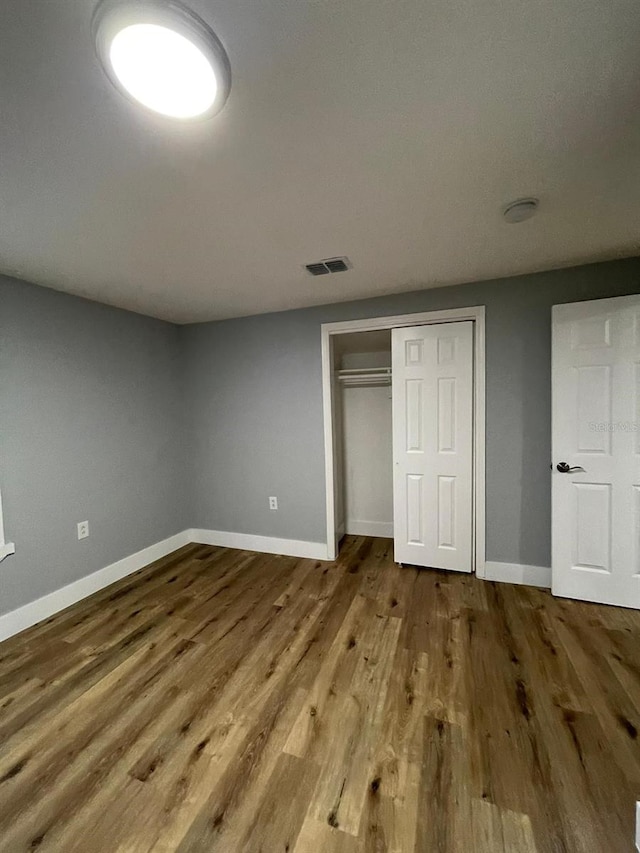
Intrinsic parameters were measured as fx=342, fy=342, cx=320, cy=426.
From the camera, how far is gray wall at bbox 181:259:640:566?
8.09ft

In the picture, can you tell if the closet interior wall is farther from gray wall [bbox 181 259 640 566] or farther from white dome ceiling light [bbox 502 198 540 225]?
white dome ceiling light [bbox 502 198 540 225]

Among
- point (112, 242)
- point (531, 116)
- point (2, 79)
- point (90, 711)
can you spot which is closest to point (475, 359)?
point (531, 116)

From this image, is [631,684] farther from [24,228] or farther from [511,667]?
[24,228]

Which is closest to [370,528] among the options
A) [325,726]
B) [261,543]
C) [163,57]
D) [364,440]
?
[364,440]

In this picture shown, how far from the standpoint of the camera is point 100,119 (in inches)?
40.4

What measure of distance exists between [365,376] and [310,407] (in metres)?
0.73

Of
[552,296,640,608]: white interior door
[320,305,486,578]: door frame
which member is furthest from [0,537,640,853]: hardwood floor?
[320,305,486,578]: door frame

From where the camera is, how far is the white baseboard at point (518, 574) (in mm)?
2498

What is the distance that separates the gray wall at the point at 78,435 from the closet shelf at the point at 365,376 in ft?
5.66

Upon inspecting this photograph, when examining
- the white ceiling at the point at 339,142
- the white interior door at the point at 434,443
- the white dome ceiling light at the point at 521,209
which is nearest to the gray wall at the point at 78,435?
the white ceiling at the point at 339,142

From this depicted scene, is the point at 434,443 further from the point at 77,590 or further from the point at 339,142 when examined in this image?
the point at 77,590

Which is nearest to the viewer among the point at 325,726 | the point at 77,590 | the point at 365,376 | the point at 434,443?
the point at 325,726

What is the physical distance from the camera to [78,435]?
8.43 ft

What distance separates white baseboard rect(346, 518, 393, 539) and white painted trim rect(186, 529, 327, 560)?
2.34 feet
